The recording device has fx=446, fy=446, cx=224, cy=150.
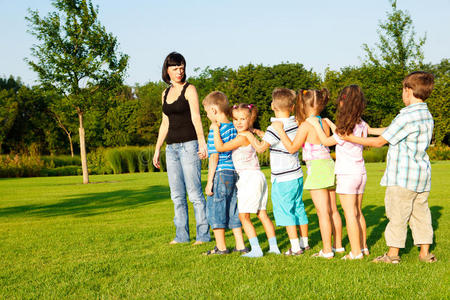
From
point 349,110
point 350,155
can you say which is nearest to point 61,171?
point 350,155

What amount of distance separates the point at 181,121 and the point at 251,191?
5.06ft

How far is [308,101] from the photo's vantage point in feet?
16.5

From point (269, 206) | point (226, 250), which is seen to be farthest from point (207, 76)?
point (226, 250)

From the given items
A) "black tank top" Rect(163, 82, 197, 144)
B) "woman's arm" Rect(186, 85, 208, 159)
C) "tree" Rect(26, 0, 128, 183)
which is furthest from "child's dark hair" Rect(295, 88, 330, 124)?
"tree" Rect(26, 0, 128, 183)

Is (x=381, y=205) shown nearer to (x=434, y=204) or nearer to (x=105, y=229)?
(x=434, y=204)

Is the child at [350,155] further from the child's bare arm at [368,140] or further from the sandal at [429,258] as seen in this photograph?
the sandal at [429,258]

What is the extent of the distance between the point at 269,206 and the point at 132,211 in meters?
3.28

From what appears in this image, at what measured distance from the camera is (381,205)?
33.6ft

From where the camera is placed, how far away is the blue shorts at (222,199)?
516cm

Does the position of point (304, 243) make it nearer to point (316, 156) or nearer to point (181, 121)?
point (316, 156)

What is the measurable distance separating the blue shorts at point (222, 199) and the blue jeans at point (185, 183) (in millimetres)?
857

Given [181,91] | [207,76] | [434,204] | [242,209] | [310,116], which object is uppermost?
[207,76]

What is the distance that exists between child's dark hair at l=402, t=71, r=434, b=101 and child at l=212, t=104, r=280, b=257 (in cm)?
174

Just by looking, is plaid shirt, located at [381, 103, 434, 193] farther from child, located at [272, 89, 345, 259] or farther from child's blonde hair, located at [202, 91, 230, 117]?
child's blonde hair, located at [202, 91, 230, 117]
